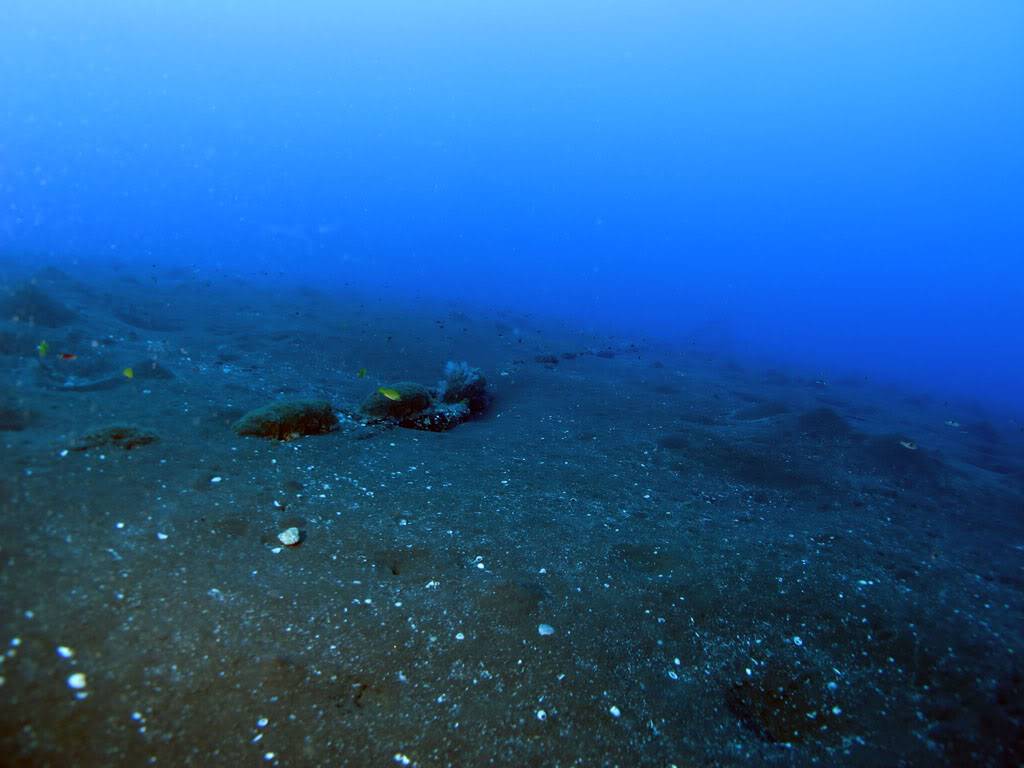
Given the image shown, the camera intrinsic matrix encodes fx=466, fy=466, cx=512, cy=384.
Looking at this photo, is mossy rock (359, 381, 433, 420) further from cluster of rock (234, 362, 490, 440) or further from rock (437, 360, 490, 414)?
rock (437, 360, 490, 414)

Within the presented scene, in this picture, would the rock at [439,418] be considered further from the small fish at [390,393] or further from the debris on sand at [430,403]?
the small fish at [390,393]

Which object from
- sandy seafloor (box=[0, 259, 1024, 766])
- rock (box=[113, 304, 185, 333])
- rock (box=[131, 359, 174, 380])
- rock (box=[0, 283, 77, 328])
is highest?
rock (box=[0, 283, 77, 328])

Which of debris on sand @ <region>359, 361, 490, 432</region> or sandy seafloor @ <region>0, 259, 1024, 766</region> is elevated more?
debris on sand @ <region>359, 361, 490, 432</region>

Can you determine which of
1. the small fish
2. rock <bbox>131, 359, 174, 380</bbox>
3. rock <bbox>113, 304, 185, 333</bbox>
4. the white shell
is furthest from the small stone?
rock <bbox>113, 304, 185, 333</bbox>

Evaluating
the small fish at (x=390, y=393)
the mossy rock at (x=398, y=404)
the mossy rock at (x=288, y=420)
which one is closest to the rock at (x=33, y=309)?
the mossy rock at (x=288, y=420)

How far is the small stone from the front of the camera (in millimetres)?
4723

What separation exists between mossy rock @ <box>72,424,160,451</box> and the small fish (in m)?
3.15

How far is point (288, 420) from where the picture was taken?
22.9 feet

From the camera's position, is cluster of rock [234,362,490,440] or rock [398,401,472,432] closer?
cluster of rock [234,362,490,440]

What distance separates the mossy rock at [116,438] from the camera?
5.47 m

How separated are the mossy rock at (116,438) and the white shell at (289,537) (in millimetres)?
2508

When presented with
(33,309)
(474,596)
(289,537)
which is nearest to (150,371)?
(33,309)

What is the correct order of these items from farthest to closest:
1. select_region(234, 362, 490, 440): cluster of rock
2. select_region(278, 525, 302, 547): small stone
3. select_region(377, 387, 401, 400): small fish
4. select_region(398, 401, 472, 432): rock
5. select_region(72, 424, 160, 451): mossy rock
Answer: select_region(398, 401, 472, 432): rock
select_region(377, 387, 401, 400): small fish
select_region(234, 362, 490, 440): cluster of rock
select_region(72, 424, 160, 451): mossy rock
select_region(278, 525, 302, 547): small stone

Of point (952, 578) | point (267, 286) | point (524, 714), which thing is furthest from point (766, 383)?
point (267, 286)
